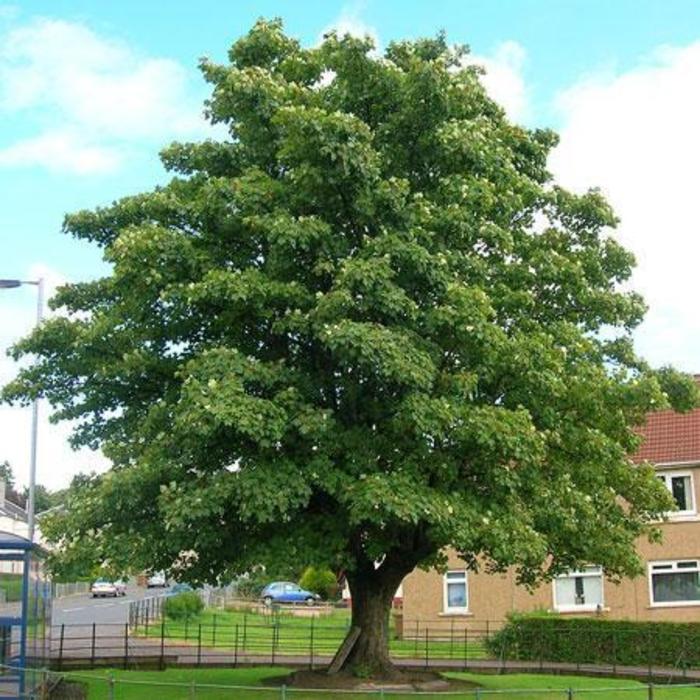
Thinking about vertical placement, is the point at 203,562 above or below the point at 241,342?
below

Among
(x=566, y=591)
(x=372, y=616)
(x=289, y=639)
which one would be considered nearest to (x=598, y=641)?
(x=566, y=591)

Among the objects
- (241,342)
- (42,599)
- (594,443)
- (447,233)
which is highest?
(447,233)

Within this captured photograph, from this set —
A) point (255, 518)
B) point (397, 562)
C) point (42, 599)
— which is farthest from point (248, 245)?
point (42, 599)

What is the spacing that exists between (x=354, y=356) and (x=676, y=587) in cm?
2355

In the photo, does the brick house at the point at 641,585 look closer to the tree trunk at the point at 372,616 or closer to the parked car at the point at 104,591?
the tree trunk at the point at 372,616

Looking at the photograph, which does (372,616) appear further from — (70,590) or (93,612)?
(70,590)

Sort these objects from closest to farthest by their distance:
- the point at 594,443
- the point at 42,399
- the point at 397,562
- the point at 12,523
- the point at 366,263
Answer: the point at 366,263 → the point at 594,443 → the point at 397,562 → the point at 42,399 → the point at 12,523

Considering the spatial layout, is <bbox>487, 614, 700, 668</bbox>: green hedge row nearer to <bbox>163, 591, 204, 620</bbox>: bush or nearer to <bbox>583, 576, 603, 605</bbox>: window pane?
<bbox>583, 576, 603, 605</bbox>: window pane

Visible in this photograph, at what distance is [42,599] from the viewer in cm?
2409

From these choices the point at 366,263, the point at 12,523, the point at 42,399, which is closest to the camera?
the point at 366,263

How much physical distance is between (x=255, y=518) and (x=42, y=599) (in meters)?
6.69

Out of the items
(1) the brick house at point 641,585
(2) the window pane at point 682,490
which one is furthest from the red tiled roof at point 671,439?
(2) the window pane at point 682,490

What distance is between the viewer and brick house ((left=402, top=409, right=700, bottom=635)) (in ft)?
122

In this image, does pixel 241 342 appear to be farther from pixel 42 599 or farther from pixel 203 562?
pixel 42 599
